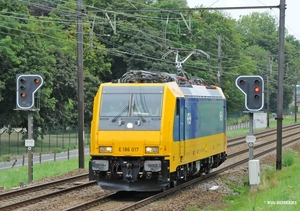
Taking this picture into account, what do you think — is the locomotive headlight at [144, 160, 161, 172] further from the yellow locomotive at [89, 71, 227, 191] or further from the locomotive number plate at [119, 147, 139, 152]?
Result: the locomotive number plate at [119, 147, 139, 152]

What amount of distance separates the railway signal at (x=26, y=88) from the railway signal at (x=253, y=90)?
6.27m

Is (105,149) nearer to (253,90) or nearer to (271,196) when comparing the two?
(271,196)

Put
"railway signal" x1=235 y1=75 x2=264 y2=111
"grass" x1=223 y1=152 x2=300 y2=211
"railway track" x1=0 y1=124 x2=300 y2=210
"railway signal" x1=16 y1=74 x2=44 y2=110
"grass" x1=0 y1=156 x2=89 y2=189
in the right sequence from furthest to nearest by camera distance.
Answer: "grass" x1=0 y1=156 x2=89 y2=189 < "railway signal" x1=16 y1=74 x2=44 y2=110 < "railway signal" x1=235 y1=75 x2=264 y2=111 < "railway track" x1=0 y1=124 x2=300 y2=210 < "grass" x1=223 y1=152 x2=300 y2=211

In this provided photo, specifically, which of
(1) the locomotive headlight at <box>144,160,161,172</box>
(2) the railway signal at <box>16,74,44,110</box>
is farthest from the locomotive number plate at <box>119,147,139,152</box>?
(2) the railway signal at <box>16,74,44,110</box>

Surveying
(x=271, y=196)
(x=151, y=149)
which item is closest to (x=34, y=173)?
(x=151, y=149)

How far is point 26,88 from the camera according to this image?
2141cm

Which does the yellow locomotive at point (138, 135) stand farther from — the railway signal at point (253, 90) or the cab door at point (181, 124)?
the railway signal at point (253, 90)

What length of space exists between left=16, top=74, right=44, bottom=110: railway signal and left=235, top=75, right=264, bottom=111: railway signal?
6.27 m

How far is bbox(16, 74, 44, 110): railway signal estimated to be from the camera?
21.3 metres

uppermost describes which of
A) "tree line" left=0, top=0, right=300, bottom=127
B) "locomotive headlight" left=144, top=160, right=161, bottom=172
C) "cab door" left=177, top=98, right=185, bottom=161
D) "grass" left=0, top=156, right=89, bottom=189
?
"tree line" left=0, top=0, right=300, bottom=127

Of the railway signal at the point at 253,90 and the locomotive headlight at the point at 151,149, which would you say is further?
the railway signal at the point at 253,90

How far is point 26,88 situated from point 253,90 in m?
7.04

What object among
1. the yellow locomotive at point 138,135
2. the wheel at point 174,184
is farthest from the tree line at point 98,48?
the wheel at point 174,184

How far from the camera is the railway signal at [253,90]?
1967cm
